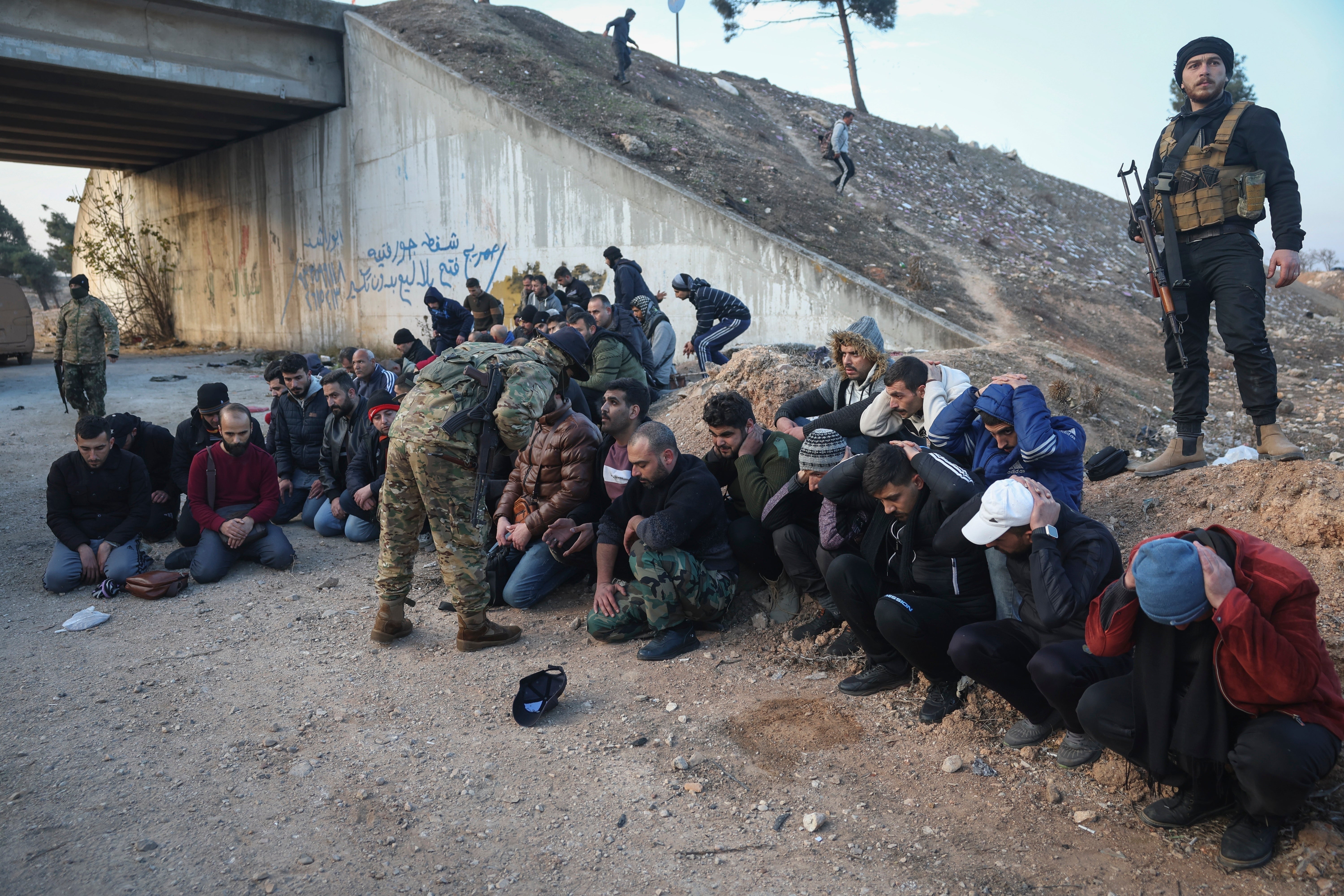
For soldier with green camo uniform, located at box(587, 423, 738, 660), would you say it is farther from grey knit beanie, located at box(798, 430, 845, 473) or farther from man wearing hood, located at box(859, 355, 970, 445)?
man wearing hood, located at box(859, 355, 970, 445)

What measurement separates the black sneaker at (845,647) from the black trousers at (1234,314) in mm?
2041

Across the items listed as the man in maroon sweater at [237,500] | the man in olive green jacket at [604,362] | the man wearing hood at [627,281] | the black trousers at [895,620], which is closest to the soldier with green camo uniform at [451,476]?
the black trousers at [895,620]

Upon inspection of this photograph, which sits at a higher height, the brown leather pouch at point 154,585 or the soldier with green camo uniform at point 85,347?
the soldier with green camo uniform at point 85,347

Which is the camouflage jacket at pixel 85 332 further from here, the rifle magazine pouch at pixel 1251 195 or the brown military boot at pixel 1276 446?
the brown military boot at pixel 1276 446

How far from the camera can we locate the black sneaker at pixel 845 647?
3.87 m

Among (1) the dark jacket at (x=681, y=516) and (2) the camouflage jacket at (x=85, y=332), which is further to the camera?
(2) the camouflage jacket at (x=85, y=332)

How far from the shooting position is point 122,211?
22.7 meters

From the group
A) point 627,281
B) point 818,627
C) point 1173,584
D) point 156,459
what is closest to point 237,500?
point 156,459

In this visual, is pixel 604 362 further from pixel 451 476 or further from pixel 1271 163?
pixel 1271 163

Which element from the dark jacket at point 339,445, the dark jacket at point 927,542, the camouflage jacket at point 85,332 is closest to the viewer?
the dark jacket at point 927,542

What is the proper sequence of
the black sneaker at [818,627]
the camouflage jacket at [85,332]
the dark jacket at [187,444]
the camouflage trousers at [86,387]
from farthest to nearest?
the camouflage trousers at [86,387] < the camouflage jacket at [85,332] < the dark jacket at [187,444] < the black sneaker at [818,627]

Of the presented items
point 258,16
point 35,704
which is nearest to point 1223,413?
point 35,704

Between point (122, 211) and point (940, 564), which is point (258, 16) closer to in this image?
point (122, 211)

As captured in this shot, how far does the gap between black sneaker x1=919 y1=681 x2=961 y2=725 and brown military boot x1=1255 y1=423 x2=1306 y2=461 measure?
1969mm
